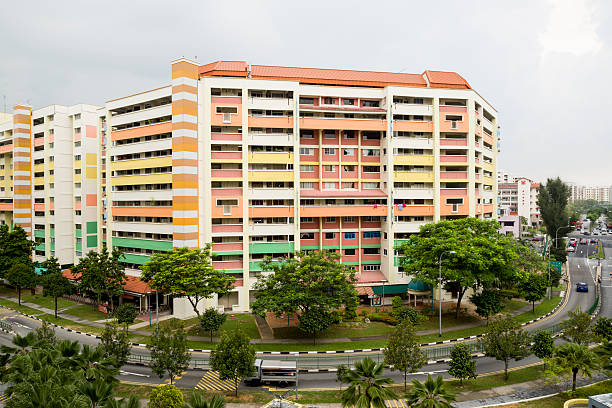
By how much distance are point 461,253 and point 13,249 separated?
2892 inches

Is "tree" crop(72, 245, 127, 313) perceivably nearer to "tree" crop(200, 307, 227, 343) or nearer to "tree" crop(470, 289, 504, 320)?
"tree" crop(200, 307, 227, 343)

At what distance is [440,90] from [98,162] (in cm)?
5901

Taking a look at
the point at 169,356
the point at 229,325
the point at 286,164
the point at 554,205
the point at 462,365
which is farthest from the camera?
the point at 554,205

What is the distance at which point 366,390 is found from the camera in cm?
2142

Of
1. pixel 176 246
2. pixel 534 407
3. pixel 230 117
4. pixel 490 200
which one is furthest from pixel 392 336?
pixel 490 200

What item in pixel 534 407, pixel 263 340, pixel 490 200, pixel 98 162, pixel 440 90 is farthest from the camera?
pixel 490 200

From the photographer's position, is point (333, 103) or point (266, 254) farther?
point (333, 103)

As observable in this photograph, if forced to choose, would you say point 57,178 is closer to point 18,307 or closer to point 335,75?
point 18,307

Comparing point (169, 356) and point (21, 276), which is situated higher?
point (21, 276)

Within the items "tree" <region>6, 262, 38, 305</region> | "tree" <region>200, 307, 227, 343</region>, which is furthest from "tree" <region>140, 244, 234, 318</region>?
"tree" <region>6, 262, 38, 305</region>

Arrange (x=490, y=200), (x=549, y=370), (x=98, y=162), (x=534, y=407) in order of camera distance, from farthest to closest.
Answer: (x=490, y=200), (x=98, y=162), (x=549, y=370), (x=534, y=407)

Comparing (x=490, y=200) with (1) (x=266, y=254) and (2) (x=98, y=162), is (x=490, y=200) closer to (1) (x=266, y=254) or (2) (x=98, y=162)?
(1) (x=266, y=254)

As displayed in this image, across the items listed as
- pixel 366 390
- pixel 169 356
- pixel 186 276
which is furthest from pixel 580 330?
pixel 186 276

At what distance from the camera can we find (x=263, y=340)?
4059 centimetres
